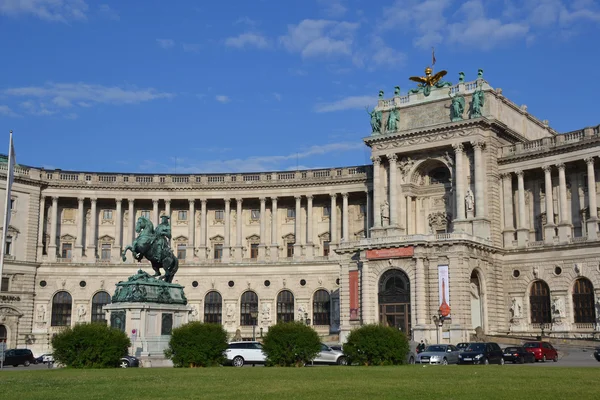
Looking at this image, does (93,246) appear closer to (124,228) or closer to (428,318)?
(124,228)

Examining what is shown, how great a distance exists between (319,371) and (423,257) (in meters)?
37.5

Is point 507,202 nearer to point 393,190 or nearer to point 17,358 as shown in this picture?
point 393,190

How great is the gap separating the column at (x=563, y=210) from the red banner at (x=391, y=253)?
588 inches

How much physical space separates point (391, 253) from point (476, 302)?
396 inches

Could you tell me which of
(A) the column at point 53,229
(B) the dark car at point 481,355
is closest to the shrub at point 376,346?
(B) the dark car at point 481,355

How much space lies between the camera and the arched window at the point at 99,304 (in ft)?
294

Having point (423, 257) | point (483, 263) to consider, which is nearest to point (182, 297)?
point (423, 257)

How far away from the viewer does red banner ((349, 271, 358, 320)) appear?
7431cm

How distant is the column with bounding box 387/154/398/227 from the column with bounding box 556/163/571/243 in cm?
1594

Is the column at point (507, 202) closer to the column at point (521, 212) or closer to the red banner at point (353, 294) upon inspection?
the column at point (521, 212)

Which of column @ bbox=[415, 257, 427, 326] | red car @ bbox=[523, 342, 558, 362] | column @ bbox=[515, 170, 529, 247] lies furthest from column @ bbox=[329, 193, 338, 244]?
red car @ bbox=[523, 342, 558, 362]

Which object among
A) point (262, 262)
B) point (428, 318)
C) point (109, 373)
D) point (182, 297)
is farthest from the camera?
point (262, 262)

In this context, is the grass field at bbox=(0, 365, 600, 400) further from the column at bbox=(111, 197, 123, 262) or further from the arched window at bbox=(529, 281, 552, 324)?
the column at bbox=(111, 197, 123, 262)

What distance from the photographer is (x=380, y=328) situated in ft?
137
